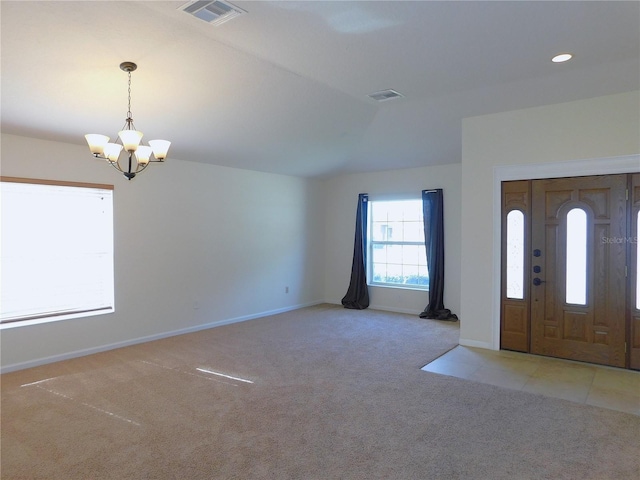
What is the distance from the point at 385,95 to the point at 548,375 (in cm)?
337

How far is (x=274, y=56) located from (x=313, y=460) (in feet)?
Result: 10.5

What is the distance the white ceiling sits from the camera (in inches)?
114

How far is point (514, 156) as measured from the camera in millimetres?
4727

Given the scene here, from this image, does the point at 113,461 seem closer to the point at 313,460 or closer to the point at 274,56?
the point at 313,460

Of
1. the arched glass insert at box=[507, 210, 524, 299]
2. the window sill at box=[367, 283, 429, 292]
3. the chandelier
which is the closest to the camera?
the chandelier

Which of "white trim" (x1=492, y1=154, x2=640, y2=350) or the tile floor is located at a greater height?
"white trim" (x1=492, y1=154, x2=640, y2=350)

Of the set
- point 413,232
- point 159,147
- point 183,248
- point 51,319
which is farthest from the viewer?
point 413,232

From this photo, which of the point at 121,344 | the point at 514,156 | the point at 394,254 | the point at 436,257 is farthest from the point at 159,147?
the point at 394,254

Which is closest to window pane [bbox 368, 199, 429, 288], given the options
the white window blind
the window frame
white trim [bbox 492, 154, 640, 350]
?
the window frame

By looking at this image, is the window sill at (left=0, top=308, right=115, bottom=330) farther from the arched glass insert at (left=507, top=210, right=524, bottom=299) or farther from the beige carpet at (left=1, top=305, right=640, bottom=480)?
the arched glass insert at (left=507, top=210, right=524, bottom=299)

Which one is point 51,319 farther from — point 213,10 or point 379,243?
point 379,243

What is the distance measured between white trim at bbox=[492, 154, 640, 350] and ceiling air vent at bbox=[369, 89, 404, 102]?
1.47 m

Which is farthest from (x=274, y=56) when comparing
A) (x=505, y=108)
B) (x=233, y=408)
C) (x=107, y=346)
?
(x=107, y=346)

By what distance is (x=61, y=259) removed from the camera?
15.5ft
